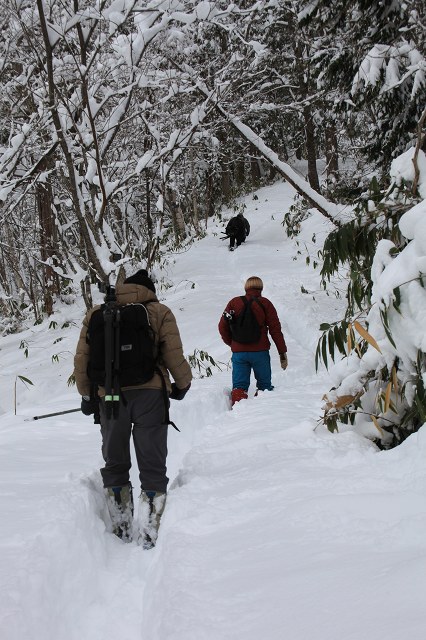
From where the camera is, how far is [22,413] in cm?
620

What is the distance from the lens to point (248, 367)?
20.7 feet

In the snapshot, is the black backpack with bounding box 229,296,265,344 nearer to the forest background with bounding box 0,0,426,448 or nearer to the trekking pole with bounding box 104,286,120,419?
the forest background with bounding box 0,0,426,448

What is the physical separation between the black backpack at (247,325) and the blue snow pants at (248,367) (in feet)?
0.62

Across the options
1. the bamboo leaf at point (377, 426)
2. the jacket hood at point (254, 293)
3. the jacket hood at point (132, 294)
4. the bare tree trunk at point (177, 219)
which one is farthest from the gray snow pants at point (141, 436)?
the bare tree trunk at point (177, 219)

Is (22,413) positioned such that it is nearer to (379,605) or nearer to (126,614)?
(126,614)

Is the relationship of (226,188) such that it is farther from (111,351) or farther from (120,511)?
(120,511)

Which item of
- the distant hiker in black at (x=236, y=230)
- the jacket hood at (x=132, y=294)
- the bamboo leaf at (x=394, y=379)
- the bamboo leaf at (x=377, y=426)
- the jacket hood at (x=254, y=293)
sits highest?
the jacket hood at (x=132, y=294)

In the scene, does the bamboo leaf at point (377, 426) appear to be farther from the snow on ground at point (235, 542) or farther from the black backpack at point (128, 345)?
the black backpack at point (128, 345)

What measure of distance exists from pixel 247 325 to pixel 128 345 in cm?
293

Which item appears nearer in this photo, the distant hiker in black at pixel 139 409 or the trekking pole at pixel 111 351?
the trekking pole at pixel 111 351

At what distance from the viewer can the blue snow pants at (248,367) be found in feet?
20.4

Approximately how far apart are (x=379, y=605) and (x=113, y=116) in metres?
5.96

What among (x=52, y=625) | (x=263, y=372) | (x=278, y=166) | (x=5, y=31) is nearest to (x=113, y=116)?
(x=5, y=31)

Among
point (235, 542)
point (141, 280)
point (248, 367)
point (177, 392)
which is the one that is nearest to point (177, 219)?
point (248, 367)
